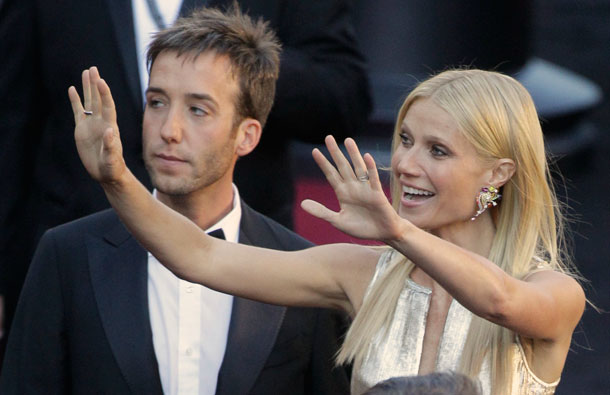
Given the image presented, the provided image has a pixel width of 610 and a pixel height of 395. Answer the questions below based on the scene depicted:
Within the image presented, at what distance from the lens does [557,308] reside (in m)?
2.86

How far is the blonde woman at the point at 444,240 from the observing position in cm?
278

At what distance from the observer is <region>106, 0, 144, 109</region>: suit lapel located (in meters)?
3.66

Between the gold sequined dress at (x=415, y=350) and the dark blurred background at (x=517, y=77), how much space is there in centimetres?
298

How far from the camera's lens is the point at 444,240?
112 inches

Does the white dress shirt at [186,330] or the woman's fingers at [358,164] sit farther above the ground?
the woman's fingers at [358,164]

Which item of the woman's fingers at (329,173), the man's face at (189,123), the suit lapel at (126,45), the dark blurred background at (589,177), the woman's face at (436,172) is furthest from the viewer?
the dark blurred background at (589,177)

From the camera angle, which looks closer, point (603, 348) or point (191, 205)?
point (191, 205)

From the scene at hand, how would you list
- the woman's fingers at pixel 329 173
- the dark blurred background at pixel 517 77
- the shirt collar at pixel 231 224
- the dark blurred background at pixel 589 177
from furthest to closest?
the dark blurred background at pixel 517 77 < the dark blurred background at pixel 589 177 < the shirt collar at pixel 231 224 < the woman's fingers at pixel 329 173

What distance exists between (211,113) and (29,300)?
637mm

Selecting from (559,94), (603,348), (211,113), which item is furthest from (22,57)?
(559,94)

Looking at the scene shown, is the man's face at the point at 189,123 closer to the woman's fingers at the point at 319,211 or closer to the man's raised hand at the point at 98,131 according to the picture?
the man's raised hand at the point at 98,131

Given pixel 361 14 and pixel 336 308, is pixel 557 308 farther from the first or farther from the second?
pixel 361 14

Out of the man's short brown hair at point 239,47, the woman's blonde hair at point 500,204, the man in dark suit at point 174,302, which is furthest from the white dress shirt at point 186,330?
the man's short brown hair at point 239,47

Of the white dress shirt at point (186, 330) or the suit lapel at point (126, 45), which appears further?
the suit lapel at point (126, 45)
